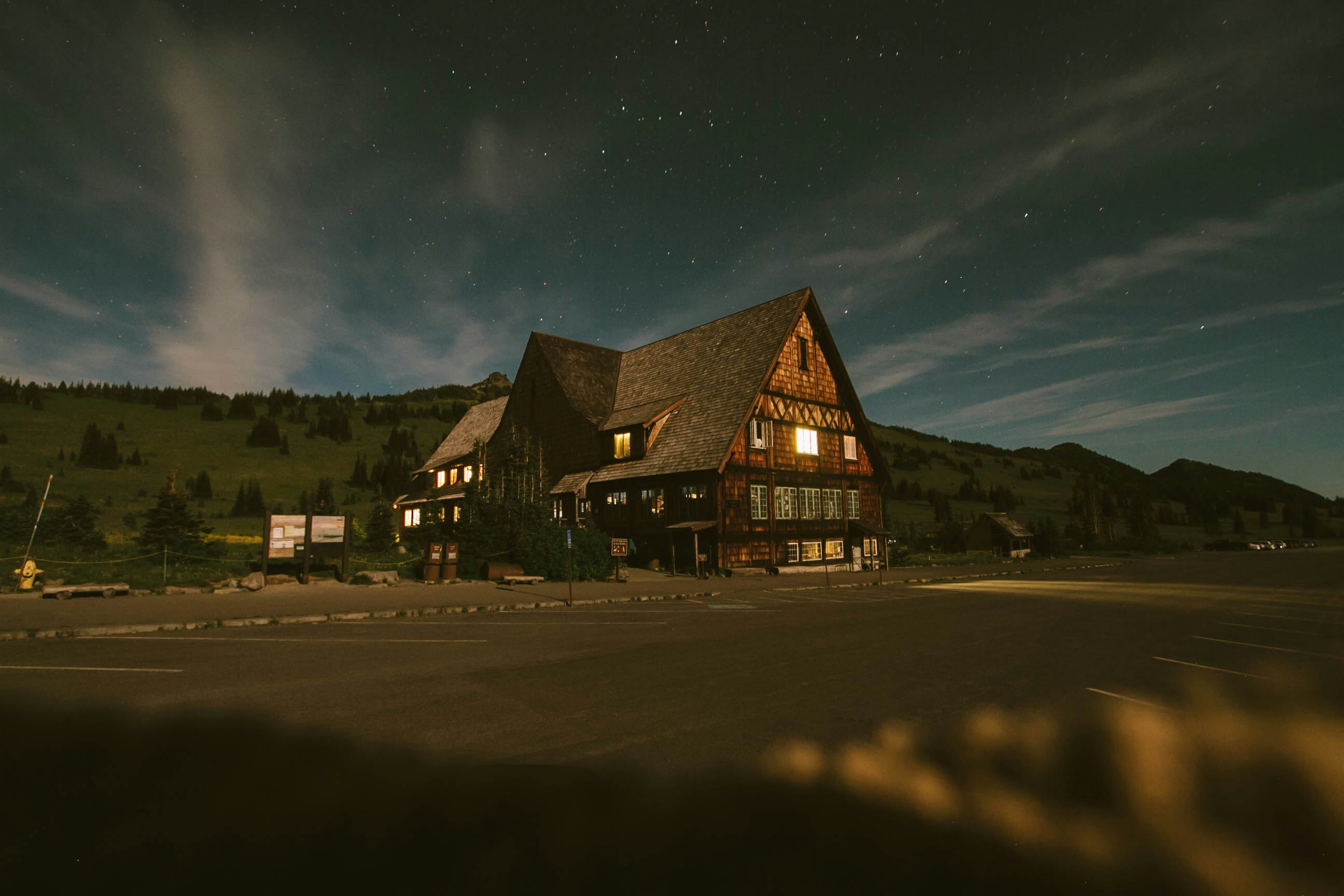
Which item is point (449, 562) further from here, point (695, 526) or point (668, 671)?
point (668, 671)

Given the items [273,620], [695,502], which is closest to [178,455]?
[695,502]

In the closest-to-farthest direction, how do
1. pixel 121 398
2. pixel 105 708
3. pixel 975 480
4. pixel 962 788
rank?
pixel 962 788 → pixel 105 708 → pixel 121 398 → pixel 975 480

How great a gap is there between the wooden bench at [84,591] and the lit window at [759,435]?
24091 mm

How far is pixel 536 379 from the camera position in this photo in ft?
131

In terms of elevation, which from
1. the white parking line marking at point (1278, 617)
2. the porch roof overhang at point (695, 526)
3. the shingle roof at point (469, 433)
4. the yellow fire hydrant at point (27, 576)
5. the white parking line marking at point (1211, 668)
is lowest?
the white parking line marking at point (1278, 617)

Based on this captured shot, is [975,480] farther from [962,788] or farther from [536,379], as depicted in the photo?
[962,788]

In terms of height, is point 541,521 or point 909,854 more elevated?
point 541,521

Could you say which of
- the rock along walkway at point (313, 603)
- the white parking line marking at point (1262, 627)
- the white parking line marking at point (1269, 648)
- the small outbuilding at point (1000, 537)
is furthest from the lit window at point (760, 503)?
the small outbuilding at point (1000, 537)

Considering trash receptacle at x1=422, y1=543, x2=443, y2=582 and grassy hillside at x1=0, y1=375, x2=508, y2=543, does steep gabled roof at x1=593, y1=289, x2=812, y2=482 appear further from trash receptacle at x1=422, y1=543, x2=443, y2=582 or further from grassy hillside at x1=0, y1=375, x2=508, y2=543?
grassy hillside at x1=0, y1=375, x2=508, y2=543

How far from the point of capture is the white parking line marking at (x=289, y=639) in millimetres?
11164

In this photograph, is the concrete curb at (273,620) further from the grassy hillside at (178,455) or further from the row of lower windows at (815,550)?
the grassy hillside at (178,455)

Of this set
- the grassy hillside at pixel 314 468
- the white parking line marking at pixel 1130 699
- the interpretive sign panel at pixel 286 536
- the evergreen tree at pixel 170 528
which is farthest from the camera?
the grassy hillside at pixel 314 468

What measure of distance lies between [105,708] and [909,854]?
791 cm

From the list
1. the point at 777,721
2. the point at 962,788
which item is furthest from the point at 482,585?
the point at 962,788
